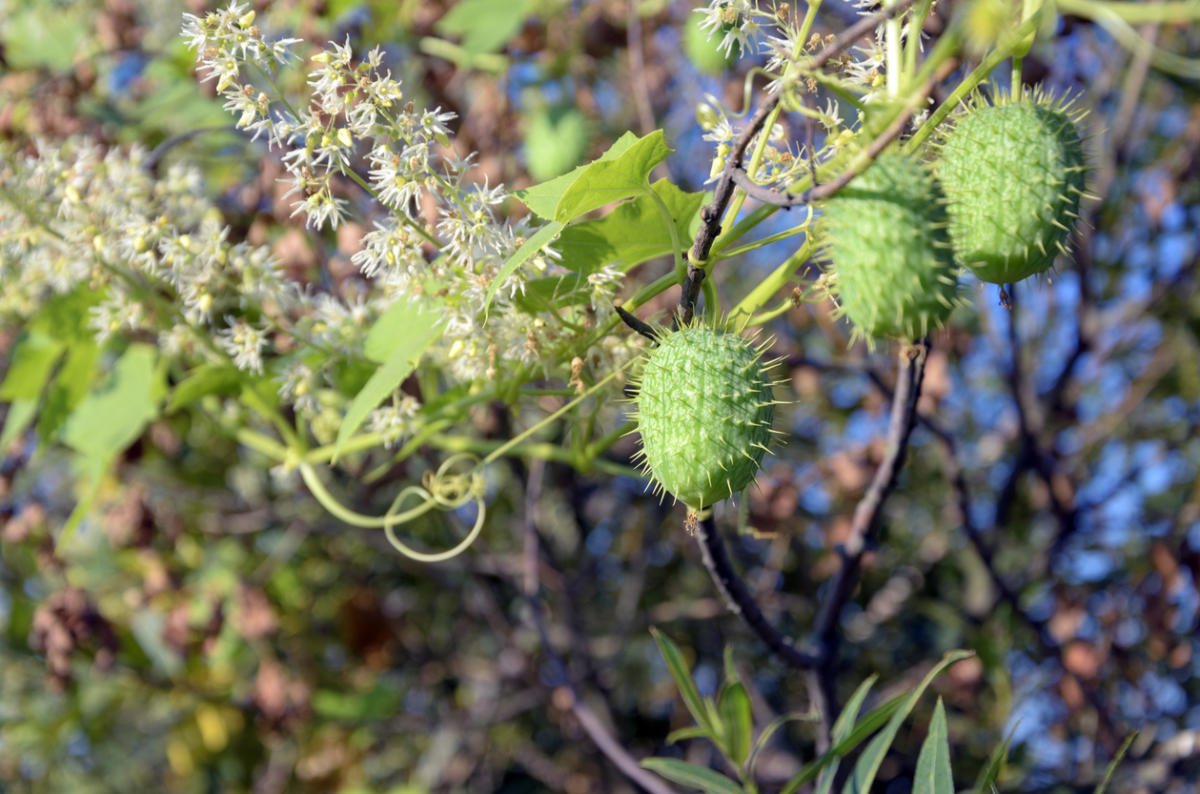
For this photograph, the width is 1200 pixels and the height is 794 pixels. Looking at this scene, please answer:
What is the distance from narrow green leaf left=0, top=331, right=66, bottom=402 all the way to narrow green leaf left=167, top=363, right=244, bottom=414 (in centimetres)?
49

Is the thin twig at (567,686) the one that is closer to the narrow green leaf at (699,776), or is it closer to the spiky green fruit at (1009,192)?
the narrow green leaf at (699,776)

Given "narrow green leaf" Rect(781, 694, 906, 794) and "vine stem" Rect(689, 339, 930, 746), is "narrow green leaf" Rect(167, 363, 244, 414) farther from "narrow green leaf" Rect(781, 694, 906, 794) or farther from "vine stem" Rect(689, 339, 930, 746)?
"narrow green leaf" Rect(781, 694, 906, 794)

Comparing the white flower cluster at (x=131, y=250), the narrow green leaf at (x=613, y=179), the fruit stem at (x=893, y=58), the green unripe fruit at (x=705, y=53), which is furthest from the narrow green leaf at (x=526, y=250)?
the green unripe fruit at (x=705, y=53)

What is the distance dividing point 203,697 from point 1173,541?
3386mm

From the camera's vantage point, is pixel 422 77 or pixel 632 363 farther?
pixel 422 77

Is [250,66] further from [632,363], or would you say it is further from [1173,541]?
[1173,541]

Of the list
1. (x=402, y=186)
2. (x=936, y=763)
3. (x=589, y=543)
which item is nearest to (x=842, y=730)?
(x=936, y=763)

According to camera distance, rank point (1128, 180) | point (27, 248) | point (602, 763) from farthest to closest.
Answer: point (1128, 180) < point (602, 763) < point (27, 248)

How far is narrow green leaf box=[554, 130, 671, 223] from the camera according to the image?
1.37 metres

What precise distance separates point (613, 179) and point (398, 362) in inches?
18.5

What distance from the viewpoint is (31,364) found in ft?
8.27

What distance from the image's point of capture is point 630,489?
13.9ft

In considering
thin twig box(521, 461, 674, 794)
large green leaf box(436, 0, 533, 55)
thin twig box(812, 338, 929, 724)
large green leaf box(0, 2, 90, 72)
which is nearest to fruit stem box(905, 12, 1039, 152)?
thin twig box(812, 338, 929, 724)

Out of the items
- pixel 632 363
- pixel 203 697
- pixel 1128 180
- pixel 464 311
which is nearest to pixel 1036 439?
pixel 1128 180
